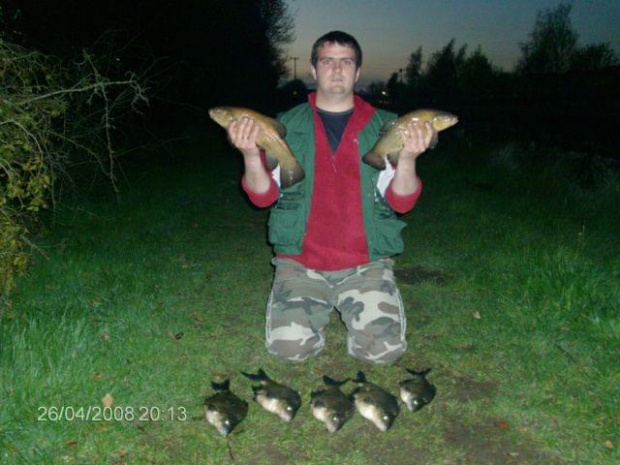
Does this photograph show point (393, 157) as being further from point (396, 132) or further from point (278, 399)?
point (278, 399)

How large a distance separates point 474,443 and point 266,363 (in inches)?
63.6

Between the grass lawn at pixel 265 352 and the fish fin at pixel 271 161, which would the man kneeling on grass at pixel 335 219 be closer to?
the fish fin at pixel 271 161

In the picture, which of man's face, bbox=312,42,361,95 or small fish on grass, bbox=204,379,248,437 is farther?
man's face, bbox=312,42,361,95

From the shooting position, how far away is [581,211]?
939 centimetres

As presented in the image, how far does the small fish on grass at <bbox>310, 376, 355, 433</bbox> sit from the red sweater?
1169 mm

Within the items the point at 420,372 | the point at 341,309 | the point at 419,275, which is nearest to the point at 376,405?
the point at 420,372

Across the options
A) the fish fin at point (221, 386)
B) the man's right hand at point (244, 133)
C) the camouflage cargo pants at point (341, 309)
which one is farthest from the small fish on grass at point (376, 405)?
the man's right hand at point (244, 133)

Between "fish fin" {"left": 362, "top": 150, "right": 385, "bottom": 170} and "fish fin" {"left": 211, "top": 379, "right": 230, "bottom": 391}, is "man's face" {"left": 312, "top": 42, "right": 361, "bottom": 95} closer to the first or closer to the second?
"fish fin" {"left": 362, "top": 150, "right": 385, "bottom": 170}

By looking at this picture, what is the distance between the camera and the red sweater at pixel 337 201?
13.4 feet

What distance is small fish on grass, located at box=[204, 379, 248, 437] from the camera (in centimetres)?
312

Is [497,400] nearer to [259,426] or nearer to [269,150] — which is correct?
[259,426]

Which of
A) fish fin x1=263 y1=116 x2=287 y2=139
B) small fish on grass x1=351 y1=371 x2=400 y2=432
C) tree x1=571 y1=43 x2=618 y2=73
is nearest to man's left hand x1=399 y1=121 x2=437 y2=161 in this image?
fish fin x1=263 y1=116 x2=287 y2=139

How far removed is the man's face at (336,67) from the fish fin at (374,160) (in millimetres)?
540

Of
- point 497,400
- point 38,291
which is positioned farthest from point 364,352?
point 38,291
